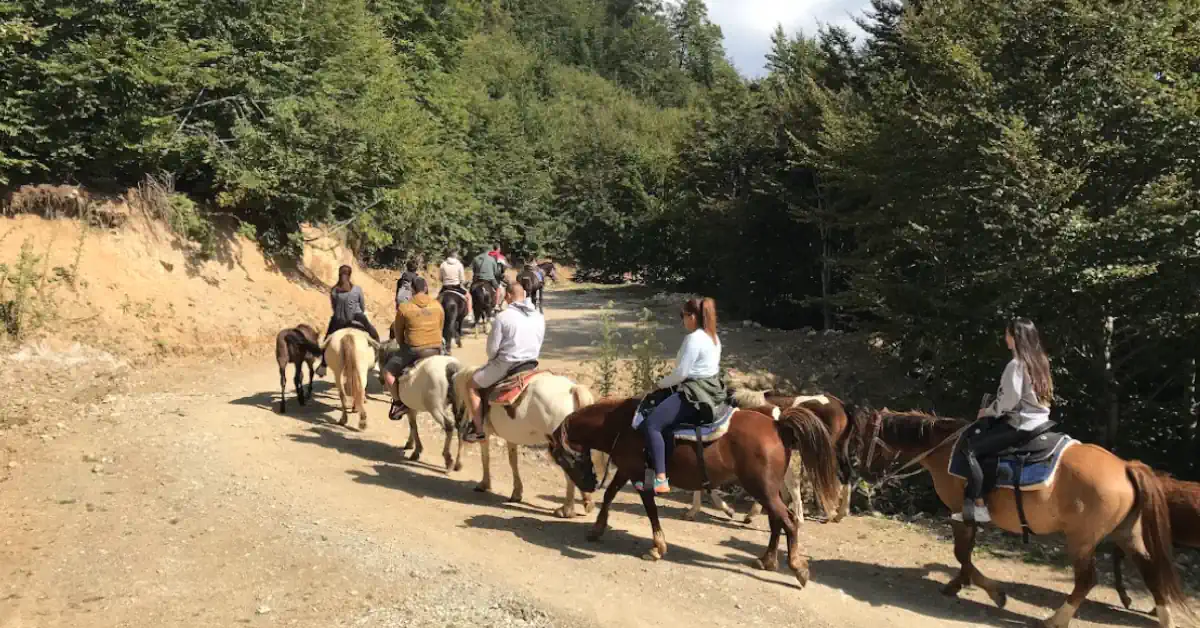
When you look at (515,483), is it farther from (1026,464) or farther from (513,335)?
(1026,464)

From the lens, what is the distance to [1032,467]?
21.6ft

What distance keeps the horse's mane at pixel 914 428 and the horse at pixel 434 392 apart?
5126 mm

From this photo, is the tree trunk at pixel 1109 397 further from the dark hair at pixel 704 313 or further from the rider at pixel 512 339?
the rider at pixel 512 339

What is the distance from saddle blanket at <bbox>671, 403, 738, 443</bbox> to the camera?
7395 millimetres

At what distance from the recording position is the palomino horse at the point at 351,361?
11594 millimetres

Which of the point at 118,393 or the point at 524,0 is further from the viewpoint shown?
the point at 524,0

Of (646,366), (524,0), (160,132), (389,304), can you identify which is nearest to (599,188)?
(389,304)

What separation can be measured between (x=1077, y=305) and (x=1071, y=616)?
651cm

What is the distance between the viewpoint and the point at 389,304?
23.6m

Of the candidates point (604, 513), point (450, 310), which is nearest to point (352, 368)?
point (450, 310)

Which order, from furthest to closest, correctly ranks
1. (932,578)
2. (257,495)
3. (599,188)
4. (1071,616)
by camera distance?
(599,188) → (257,495) → (932,578) → (1071,616)

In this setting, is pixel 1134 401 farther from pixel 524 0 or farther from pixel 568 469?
pixel 524 0

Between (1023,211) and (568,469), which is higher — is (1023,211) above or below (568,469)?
above

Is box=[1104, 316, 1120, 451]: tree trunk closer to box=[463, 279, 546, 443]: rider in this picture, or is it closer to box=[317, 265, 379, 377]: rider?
box=[463, 279, 546, 443]: rider
